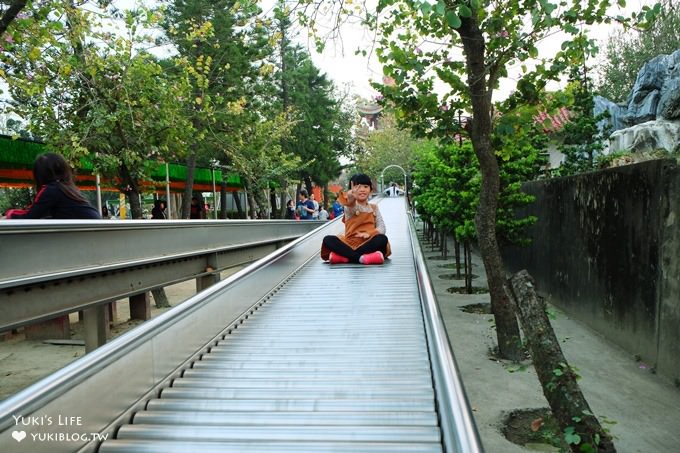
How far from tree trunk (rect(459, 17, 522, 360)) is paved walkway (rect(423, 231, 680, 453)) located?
39cm

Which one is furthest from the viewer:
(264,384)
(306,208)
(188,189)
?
(306,208)

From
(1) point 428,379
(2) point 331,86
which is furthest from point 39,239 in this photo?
(2) point 331,86

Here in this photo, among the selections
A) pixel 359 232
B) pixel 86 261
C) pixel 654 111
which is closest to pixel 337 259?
pixel 359 232

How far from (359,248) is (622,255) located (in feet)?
11.1

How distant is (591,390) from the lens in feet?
17.7

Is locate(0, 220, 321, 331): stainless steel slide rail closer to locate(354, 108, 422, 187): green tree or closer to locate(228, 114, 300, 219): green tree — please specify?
locate(228, 114, 300, 219): green tree

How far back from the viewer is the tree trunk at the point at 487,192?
20.4 feet

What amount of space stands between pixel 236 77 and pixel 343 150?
21.1 metres

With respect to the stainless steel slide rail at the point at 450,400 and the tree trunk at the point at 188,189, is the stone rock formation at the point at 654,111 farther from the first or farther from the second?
the stainless steel slide rail at the point at 450,400

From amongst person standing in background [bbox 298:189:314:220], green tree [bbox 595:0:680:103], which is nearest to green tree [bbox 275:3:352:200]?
person standing in background [bbox 298:189:314:220]

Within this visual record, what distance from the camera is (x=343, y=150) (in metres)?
39.4

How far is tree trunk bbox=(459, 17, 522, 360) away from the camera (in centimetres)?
623

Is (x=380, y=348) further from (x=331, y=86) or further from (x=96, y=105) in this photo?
(x=331, y=86)

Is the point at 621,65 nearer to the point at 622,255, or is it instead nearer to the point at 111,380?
the point at 622,255
